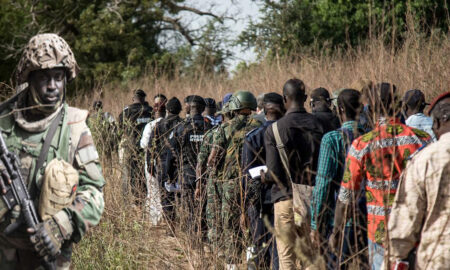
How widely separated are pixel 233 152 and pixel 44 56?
304cm

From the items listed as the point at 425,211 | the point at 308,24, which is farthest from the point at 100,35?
the point at 425,211

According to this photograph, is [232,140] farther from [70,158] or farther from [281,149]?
[70,158]

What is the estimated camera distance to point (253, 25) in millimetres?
19141

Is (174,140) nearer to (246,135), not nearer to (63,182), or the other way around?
(246,135)

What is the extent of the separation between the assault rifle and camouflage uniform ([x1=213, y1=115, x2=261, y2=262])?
2.70 metres

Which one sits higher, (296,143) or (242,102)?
(242,102)

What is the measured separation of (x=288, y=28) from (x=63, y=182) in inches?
617

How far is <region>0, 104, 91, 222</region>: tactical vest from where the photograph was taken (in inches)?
124

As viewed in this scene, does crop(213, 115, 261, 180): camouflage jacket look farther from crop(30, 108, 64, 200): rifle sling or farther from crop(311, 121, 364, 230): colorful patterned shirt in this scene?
crop(30, 108, 64, 200): rifle sling

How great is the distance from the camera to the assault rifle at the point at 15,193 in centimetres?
297

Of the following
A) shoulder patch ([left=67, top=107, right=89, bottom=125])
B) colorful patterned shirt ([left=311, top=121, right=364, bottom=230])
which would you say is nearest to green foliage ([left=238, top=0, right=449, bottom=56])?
colorful patterned shirt ([left=311, top=121, right=364, bottom=230])

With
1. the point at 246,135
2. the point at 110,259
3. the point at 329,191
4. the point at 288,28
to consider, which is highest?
the point at 288,28

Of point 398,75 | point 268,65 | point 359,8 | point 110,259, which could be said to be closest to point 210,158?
point 110,259

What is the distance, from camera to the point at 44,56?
126 inches
